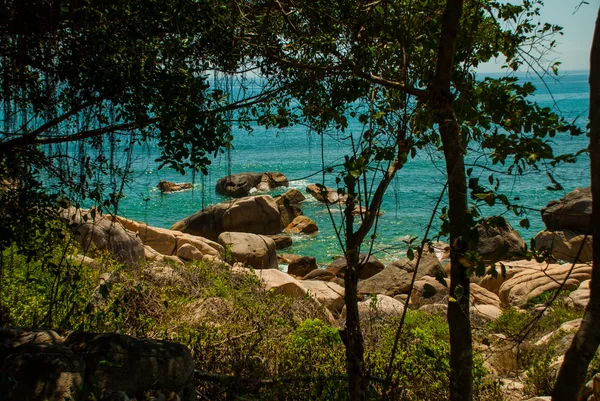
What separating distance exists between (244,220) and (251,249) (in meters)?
5.15

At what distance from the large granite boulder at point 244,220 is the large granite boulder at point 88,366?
1548 cm

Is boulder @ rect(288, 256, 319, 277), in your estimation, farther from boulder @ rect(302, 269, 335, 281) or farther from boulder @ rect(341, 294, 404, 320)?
boulder @ rect(341, 294, 404, 320)

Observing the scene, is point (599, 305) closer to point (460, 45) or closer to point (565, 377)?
point (565, 377)

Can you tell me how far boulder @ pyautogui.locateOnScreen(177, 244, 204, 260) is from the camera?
12.8 m

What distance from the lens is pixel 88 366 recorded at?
140 inches

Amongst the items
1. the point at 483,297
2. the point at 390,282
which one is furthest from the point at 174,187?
the point at 483,297

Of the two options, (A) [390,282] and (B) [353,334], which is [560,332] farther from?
(A) [390,282]

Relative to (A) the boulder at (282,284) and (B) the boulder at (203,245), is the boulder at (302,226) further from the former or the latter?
(A) the boulder at (282,284)

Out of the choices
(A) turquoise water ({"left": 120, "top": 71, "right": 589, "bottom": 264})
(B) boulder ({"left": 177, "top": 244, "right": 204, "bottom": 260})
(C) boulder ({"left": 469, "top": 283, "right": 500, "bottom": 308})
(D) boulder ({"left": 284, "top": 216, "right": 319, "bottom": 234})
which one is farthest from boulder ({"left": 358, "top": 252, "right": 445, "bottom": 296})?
(D) boulder ({"left": 284, "top": 216, "right": 319, "bottom": 234})

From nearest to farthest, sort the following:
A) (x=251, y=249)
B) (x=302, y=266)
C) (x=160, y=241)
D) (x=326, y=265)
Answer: (x=160, y=241)
(x=251, y=249)
(x=302, y=266)
(x=326, y=265)

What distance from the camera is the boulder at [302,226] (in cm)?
2133

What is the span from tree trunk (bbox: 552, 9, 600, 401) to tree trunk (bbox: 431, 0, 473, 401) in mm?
567

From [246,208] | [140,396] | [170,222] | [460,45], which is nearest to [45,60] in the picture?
[140,396]

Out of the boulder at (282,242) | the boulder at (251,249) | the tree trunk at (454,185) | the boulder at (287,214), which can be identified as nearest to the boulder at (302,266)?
the boulder at (251,249)
